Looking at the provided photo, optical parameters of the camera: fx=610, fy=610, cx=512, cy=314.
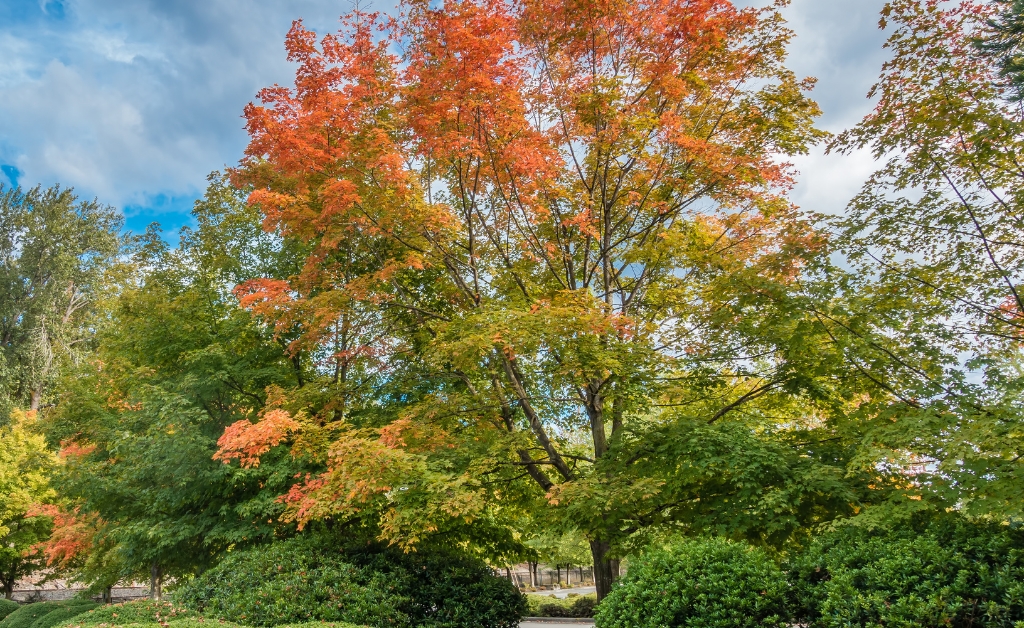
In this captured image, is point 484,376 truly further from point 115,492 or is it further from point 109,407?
point 109,407

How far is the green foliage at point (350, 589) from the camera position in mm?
8516

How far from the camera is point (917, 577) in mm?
5297

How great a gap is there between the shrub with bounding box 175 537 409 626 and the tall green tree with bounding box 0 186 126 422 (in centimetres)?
2671

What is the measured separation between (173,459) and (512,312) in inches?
257

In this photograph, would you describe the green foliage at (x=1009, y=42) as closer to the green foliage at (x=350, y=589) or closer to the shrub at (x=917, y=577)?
the shrub at (x=917, y=577)

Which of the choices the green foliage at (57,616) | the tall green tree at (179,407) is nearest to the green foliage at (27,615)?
the green foliage at (57,616)

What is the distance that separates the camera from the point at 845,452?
743 cm

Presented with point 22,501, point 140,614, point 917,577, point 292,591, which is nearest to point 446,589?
point 292,591

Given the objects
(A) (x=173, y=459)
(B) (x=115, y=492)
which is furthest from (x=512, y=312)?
(B) (x=115, y=492)

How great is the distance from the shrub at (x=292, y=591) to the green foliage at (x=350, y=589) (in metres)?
0.01

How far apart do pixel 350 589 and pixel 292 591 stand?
79cm

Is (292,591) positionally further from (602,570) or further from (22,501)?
(22,501)

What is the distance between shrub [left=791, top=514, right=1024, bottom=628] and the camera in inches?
198

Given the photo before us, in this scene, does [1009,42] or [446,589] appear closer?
[1009,42]
